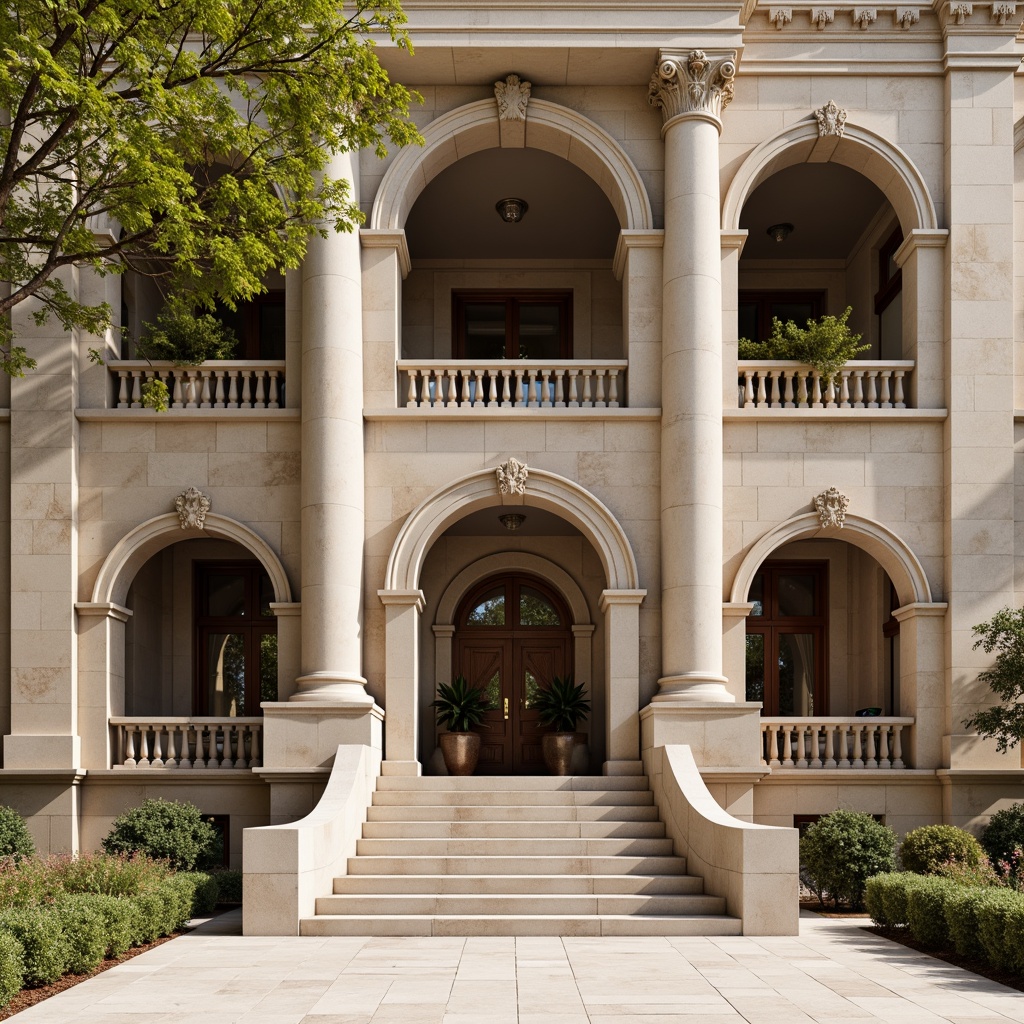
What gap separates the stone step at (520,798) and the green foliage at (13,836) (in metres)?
4.82

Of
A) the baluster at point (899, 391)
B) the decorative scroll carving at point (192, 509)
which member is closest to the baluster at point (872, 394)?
the baluster at point (899, 391)

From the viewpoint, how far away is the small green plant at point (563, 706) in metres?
20.0

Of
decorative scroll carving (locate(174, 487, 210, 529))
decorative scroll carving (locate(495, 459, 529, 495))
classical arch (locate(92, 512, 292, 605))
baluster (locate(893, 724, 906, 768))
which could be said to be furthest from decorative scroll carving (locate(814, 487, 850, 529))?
decorative scroll carving (locate(174, 487, 210, 529))

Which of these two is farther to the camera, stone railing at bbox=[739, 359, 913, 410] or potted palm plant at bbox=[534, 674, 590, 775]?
potted palm plant at bbox=[534, 674, 590, 775]

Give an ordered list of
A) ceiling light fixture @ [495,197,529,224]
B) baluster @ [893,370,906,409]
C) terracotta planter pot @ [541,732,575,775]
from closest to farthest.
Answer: baluster @ [893,370,906,409], terracotta planter pot @ [541,732,575,775], ceiling light fixture @ [495,197,529,224]

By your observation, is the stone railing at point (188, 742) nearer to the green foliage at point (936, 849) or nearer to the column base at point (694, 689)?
the column base at point (694, 689)

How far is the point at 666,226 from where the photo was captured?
18875 mm

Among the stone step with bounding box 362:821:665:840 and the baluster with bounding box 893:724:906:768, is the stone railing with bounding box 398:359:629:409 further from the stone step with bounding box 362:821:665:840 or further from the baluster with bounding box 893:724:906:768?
the baluster with bounding box 893:724:906:768

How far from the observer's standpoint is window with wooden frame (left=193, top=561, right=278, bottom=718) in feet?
73.3

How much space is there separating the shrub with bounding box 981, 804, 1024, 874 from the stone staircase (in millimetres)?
4895

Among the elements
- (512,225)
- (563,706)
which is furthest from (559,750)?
(512,225)

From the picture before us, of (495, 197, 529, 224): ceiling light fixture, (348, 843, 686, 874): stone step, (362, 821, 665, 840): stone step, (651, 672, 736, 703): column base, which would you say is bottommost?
(348, 843, 686, 874): stone step

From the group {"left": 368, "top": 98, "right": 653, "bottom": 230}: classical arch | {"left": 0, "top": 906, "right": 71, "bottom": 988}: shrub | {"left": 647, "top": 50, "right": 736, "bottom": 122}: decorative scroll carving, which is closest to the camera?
{"left": 0, "top": 906, "right": 71, "bottom": 988}: shrub

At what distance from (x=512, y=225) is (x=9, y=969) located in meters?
16.6
